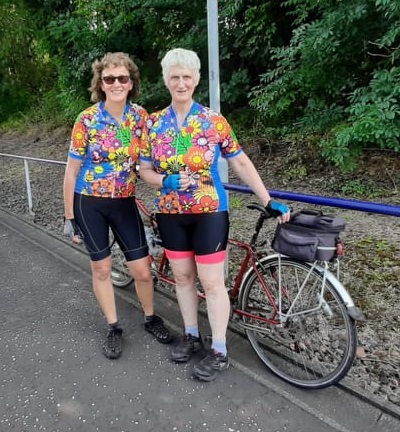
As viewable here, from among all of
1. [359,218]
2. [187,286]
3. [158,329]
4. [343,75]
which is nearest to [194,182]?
[187,286]

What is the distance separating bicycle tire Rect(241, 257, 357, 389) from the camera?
1922 millimetres

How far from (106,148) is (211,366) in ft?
4.16

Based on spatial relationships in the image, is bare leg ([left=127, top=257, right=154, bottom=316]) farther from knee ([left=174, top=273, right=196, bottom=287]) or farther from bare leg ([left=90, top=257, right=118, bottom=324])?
knee ([left=174, top=273, right=196, bottom=287])

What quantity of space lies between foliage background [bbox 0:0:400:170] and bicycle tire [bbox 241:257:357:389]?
2205mm

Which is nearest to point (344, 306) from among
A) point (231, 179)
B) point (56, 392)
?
point (56, 392)

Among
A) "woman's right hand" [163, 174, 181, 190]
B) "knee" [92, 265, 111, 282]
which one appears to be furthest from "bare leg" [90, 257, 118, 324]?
"woman's right hand" [163, 174, 181, 190]

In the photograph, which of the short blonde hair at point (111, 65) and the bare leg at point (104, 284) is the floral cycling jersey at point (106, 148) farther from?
the bare leg at point (104, 284)

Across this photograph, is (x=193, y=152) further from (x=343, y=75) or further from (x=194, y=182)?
(x=343, y=75)

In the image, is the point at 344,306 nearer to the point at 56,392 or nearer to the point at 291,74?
the point at 56,392

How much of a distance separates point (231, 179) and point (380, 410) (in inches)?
160

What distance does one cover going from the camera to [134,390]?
2.08 m

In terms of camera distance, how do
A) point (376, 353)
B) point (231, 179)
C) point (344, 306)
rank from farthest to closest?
1. point (231, 179)
2. point (376, 353)
3. point (344, 306)

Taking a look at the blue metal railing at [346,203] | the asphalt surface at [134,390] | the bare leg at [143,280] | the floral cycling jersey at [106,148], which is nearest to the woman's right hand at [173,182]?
the floral cycling jersey at [106,148]

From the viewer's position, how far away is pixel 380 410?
1.86 m
